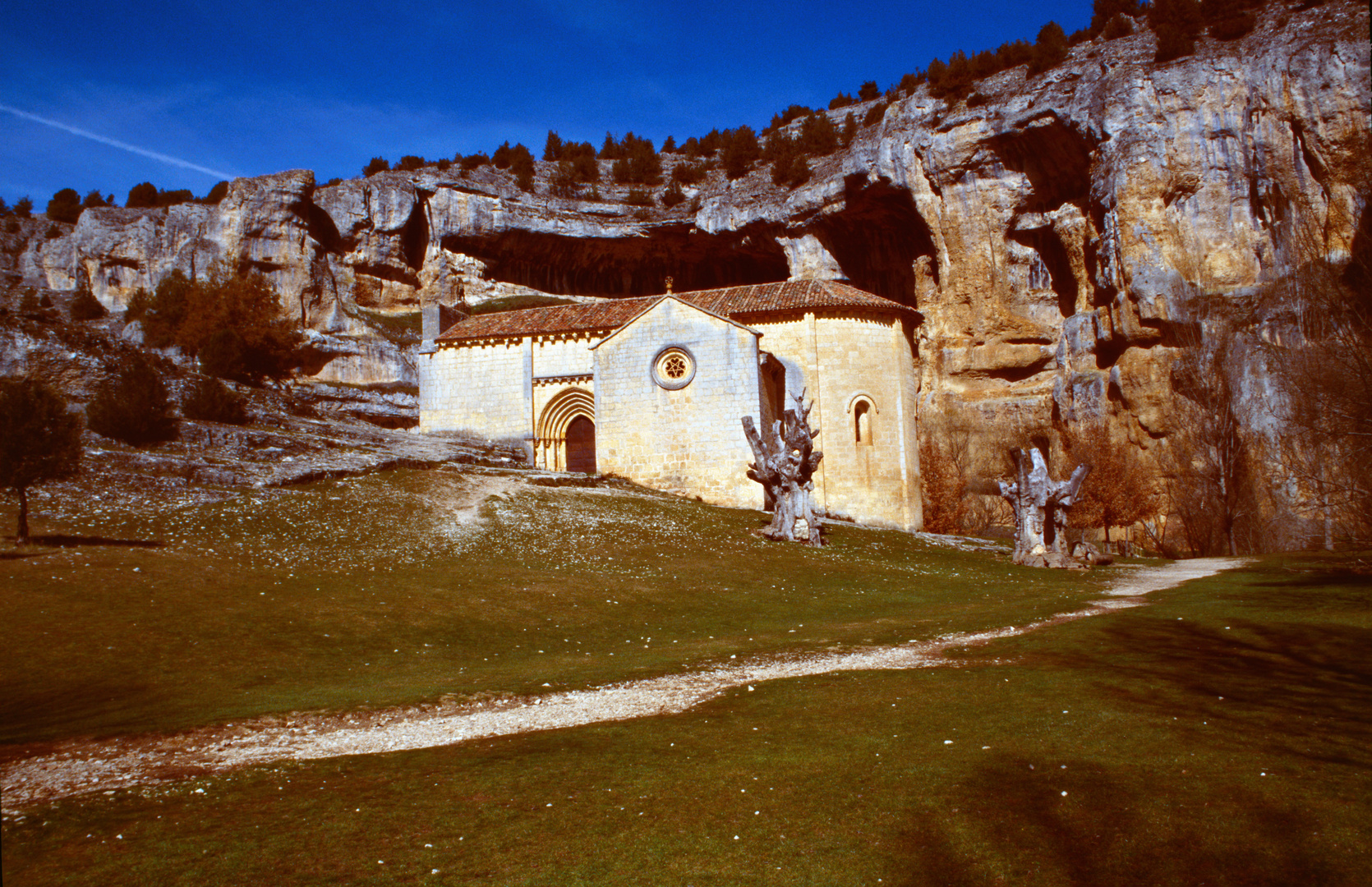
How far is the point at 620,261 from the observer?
6431cm

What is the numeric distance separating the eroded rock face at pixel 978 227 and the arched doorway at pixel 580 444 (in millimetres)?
16930

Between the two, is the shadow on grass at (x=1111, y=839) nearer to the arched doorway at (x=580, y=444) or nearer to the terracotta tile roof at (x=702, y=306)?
the terracotta tile roof at (x=702, y=306)

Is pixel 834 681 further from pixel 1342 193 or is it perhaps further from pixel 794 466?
pixel 1342 193

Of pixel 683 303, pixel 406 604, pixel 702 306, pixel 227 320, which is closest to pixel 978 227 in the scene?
pixel 702 306

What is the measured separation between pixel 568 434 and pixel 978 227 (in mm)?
26213

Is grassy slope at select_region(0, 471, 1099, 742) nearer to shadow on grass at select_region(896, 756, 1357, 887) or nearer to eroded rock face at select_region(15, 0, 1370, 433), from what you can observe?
shadow on grass at select_region(896, 756, 1357, 887)

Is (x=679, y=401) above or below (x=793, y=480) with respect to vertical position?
above

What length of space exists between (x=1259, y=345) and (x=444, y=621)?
33.8 metres

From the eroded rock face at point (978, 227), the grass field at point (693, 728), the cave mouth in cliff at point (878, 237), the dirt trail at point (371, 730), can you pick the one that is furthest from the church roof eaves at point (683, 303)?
the dirt trail at point (371, 730)

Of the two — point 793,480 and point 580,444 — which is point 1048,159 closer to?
point 793,480

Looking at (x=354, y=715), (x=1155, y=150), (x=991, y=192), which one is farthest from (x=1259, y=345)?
(x=354, y=715)

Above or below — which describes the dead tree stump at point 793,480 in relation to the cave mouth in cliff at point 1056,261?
below

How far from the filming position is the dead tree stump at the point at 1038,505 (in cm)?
2748

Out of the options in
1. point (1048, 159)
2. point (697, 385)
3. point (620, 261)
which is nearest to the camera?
point (697, 385)
